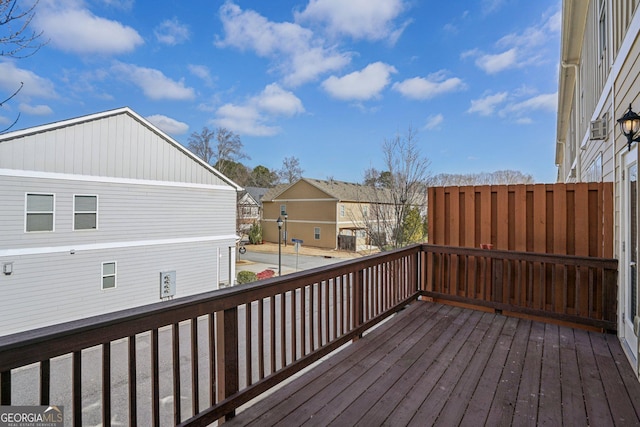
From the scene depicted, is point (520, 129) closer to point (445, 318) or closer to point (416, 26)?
point (416, 26)

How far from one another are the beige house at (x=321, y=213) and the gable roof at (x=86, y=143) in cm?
1303

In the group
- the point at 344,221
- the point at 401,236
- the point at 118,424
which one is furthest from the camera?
the point at 344,221

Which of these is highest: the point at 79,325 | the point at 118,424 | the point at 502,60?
the point at 502,60

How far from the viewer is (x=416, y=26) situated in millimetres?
12125

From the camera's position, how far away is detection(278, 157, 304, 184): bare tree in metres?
36.1

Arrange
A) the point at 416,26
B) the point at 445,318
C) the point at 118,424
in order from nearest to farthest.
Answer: the point at 445,318
the point at 118,424
the point at 416,26

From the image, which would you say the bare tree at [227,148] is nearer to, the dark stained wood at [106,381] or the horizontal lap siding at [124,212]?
the horizontal lap siding at [124,212]

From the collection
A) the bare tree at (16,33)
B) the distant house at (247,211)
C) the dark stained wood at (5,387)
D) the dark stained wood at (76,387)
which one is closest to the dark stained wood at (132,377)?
the dark stained wood at (76,387)

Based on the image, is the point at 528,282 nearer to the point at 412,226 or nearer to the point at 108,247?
the point at 412,226

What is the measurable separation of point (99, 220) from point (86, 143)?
213 cm

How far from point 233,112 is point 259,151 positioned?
635cm

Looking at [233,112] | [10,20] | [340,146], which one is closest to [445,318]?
[10,20]

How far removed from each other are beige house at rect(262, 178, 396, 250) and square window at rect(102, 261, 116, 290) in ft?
46.7

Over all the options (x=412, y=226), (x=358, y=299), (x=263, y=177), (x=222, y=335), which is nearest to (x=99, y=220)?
(x=358, y=299)
